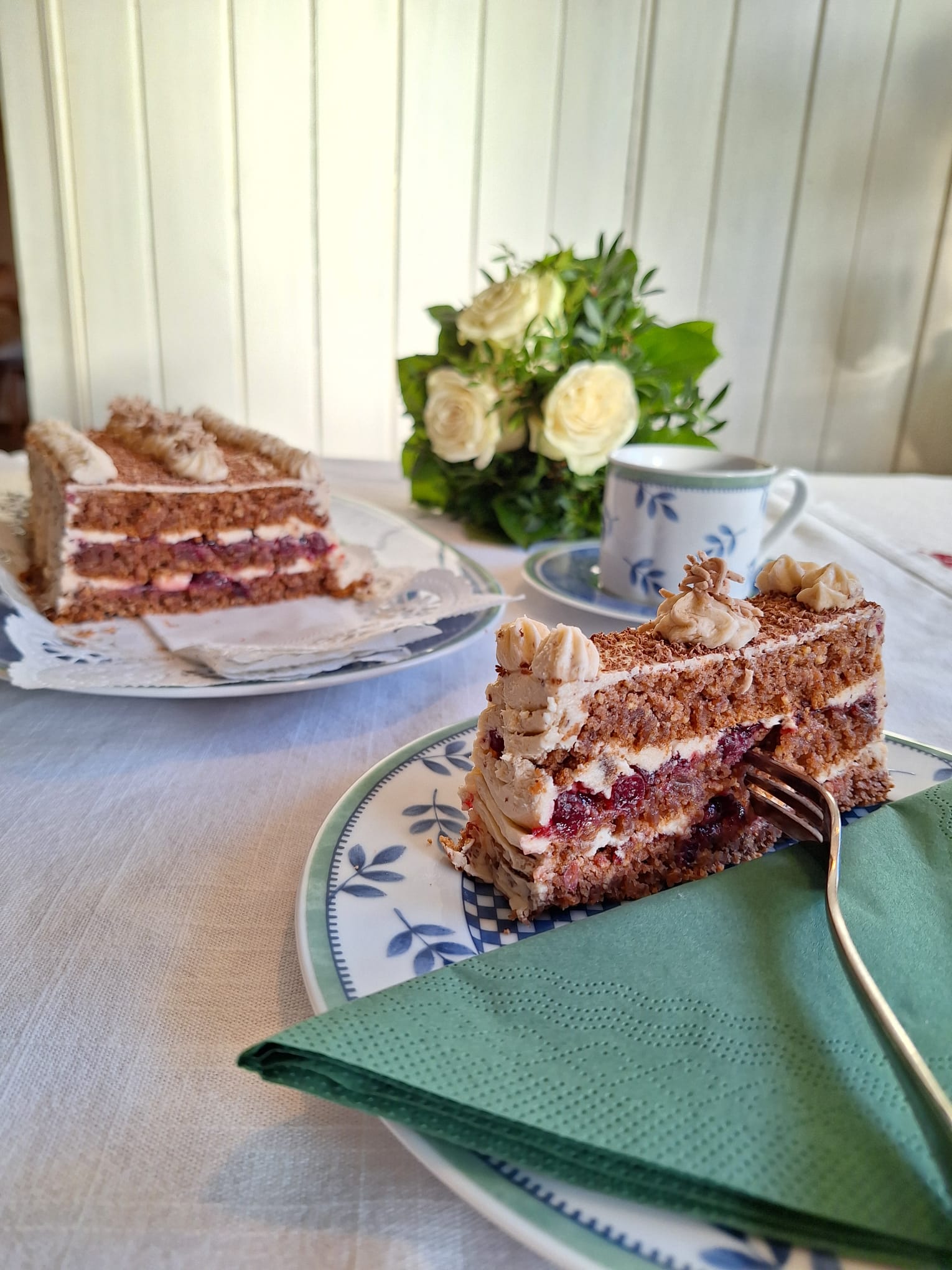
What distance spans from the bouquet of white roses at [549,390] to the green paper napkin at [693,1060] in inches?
41.7

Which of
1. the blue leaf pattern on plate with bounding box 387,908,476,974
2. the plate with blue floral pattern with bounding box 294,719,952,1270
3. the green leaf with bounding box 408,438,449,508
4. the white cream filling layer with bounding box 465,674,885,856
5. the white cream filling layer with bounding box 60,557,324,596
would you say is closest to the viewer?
the plate with blue floral pattern with bounding box 294,719,952,1270

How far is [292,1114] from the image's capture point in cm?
52

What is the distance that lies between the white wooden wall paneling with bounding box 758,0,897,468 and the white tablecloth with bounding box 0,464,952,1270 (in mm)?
2087

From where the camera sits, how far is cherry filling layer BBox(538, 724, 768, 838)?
0.71 m

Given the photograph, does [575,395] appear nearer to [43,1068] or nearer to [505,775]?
[505,775]

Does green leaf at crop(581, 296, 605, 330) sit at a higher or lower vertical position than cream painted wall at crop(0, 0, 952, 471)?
lower

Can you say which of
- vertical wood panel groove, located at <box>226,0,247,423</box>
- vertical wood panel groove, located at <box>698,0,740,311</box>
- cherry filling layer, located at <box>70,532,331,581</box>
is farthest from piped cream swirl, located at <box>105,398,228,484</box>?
vertical wood panel groove, located at <box>698,0,740,311</box>

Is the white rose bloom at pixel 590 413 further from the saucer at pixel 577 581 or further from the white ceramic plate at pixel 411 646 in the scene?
the white ceramic plate at pixel 411 646

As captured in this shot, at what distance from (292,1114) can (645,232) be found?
286 cm

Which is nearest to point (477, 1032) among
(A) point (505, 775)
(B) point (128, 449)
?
(A) point (505, 775)

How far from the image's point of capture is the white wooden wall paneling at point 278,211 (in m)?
2.57

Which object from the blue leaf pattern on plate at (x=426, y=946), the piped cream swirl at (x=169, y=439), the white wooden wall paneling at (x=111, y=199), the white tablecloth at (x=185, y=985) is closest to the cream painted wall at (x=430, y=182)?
the white wooden wall paneling at (x=111, y=199)

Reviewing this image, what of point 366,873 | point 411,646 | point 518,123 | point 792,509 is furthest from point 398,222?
point 366,873

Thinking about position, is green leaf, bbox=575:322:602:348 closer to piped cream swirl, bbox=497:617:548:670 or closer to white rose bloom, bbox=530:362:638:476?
white rose bloom, bbox=530:362:638:476
